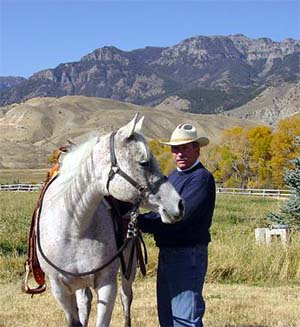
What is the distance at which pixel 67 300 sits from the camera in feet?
16.0

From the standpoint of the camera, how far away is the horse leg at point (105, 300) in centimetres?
471

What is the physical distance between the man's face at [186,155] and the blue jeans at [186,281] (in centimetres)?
71

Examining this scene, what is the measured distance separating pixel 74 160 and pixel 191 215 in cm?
108

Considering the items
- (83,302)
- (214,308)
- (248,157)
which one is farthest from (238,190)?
(83,302)

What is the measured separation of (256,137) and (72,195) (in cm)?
5951

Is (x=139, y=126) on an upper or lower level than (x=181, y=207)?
upper

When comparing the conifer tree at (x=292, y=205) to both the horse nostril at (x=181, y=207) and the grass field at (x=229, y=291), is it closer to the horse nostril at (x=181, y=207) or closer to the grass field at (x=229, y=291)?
the grass field at (x=229, y=291)

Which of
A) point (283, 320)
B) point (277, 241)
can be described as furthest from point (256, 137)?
point (283, 320)

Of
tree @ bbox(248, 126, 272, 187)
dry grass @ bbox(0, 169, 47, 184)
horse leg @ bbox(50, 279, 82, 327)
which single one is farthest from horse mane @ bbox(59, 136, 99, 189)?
dry grass @ bbox(0, 169, 47, 184)

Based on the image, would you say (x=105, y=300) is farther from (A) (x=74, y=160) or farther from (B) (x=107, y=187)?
(A) (x=74, y=160)

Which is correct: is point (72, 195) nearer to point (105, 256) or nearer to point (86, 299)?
point (105, 256)

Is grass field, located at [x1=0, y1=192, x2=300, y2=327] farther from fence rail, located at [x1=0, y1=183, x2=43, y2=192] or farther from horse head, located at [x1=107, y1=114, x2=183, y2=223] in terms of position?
fence rail, located at [x1=0, y1=183, x2=43, y2=192]

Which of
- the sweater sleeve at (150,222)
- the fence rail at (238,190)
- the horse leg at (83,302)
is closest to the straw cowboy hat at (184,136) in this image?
the sweater sleeve at (150,222)

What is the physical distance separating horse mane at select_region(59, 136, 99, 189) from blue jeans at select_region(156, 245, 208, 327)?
1061 mm
